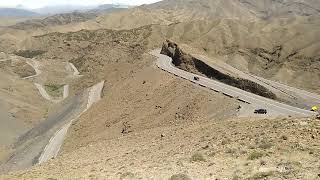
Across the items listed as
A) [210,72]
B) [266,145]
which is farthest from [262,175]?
[210,72]

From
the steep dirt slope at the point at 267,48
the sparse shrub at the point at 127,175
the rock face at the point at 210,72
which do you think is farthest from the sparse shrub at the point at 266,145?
the steep dirt slope at the point at 267,48

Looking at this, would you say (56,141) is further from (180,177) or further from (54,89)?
(54,89)

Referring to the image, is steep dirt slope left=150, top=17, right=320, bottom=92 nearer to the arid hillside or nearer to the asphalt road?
the arid hillside

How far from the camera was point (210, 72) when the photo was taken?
74000mm

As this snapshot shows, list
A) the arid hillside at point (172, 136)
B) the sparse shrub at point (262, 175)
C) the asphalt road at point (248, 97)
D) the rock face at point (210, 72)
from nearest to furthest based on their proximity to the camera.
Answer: the sparse shrub at point (262, 175)
the arid hillside at point (172, 136)
the asphalt road at point (248, 97)
the rock face at point (210, 72)

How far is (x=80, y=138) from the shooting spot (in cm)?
6194

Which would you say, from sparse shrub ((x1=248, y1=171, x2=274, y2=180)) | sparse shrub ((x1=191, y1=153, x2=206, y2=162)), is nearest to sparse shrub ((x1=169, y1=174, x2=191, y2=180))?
sparse shrub ((x1=191, y1=153, x2=206, y2=162))

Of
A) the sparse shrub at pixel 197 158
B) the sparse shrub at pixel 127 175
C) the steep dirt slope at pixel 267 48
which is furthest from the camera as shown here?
the steep dirt slope at pixel 267 48

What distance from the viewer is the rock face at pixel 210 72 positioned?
200 feet

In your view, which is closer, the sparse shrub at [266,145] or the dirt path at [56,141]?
the sparse shrub at [266,145]

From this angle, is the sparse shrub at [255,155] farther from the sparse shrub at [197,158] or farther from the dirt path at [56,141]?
the dirt path at [56,141]

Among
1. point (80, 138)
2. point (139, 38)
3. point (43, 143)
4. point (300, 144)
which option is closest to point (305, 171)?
point (300, 144)

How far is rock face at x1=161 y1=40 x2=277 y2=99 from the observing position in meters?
60.8

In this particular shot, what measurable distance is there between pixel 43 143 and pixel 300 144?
4770cm
